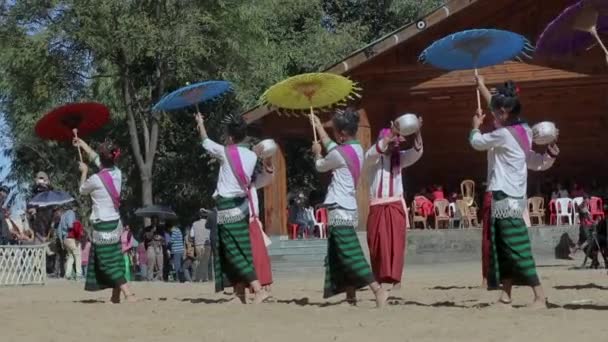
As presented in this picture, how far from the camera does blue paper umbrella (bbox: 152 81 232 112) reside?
10.8 meters

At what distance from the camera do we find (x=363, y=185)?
2075 centimetres

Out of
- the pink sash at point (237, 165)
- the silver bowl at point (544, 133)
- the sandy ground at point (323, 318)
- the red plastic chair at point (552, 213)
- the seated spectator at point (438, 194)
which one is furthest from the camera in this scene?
the seated spectator at point (438, 194)

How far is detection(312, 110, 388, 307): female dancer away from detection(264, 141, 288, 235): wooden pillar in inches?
496

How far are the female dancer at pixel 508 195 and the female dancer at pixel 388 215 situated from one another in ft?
3.98

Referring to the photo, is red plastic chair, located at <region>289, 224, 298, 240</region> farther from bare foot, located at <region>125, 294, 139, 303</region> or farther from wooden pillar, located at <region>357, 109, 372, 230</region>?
bare foot, located at <region>125, 294, 139, 303</region>

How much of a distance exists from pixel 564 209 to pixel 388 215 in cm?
1265

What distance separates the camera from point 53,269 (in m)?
23.1

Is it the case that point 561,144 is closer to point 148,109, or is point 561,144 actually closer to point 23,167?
point 148,109

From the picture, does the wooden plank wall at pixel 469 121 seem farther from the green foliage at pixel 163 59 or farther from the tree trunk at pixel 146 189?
the tree trunk at pixel 146 189

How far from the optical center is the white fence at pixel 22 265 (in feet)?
60.2

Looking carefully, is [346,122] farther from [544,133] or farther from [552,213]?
[552,213]

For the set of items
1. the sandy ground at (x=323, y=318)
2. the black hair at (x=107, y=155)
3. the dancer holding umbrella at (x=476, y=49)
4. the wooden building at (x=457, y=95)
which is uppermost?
the wooden building at (x=457, y=95)

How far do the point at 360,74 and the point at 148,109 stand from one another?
9.00 meters

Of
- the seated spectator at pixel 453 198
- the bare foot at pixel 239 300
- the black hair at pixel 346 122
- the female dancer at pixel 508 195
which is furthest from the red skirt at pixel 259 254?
the seated spectator at pixel 453 198
